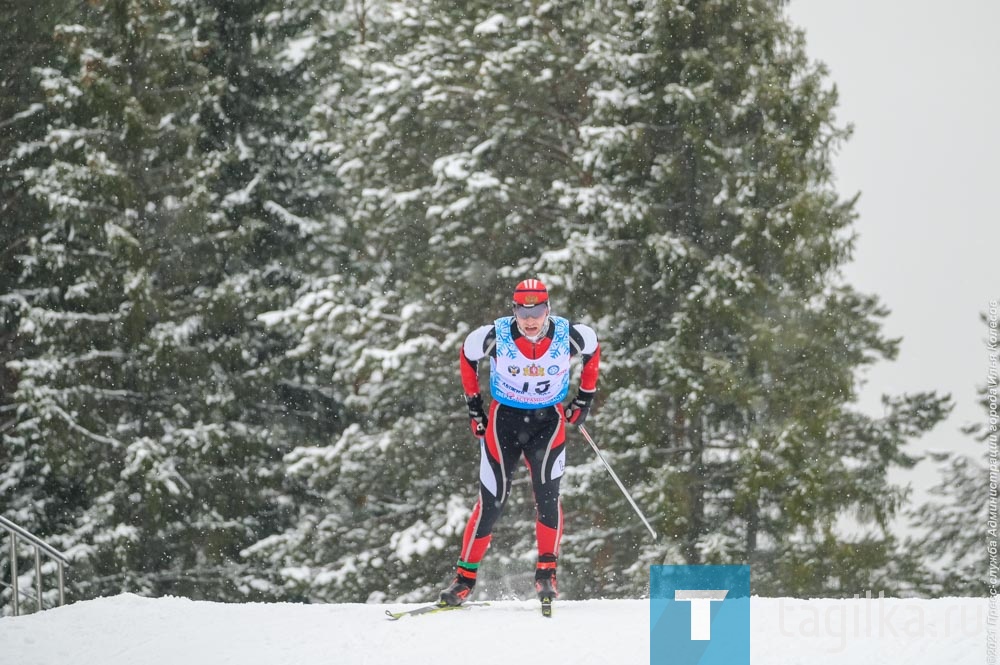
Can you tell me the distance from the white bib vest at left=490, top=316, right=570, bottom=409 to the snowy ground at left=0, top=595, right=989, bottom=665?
139cm

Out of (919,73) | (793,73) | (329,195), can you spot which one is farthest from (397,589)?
(919,73)

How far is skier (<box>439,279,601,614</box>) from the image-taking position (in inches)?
261

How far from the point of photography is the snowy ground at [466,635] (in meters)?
5.47

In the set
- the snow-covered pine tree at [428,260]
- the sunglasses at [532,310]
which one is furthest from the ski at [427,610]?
the snow-covered pine tree at [428,260]

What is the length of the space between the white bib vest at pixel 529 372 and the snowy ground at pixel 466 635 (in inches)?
54.9

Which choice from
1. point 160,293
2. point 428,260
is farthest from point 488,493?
point 160,293

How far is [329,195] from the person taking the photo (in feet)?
57.4

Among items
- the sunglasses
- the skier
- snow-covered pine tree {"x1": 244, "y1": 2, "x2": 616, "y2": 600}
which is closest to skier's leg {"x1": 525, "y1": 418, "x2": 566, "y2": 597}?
the skier

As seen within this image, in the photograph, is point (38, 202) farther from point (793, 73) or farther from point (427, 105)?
point (793, 73)

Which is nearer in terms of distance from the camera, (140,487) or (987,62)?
(140,487)

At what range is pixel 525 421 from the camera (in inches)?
265

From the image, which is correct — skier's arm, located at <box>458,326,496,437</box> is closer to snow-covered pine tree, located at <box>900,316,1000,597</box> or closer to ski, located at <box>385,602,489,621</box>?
ski, located at <box>385,602,489,621</box>

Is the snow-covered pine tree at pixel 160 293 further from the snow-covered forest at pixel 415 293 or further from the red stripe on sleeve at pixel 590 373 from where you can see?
the red stripe on sleeve at pixel 590 373

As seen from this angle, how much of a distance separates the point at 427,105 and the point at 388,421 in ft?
15.7
